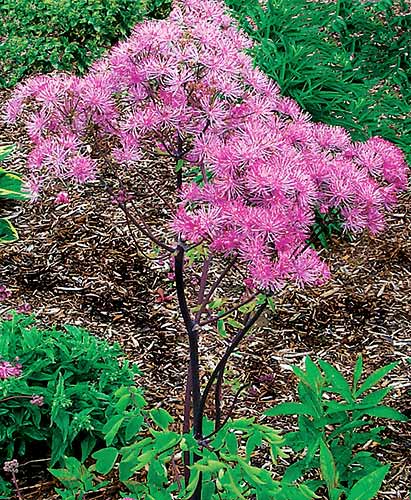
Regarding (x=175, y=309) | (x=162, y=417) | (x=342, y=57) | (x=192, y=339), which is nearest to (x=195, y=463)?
(x=162, y=417)

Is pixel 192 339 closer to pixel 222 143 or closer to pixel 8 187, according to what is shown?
pixel 222 143

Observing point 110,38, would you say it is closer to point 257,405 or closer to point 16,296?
point 16,296

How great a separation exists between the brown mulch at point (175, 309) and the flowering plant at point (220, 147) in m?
1.08

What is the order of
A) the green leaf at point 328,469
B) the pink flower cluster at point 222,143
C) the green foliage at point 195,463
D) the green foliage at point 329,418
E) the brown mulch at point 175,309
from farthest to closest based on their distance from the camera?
1. the brown mulch at point 175,309
2. the green foliage at point 329,418
3. the green leaf at point 328,469
4. the green foliage at point 195,463
5. the pink flower cluster at point 222,143

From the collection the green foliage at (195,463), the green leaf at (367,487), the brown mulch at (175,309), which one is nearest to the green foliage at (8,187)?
the brown mulch at (175,309)

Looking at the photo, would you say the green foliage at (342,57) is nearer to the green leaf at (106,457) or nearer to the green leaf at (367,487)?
the green leaf at (367,487)

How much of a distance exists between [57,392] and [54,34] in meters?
3.79

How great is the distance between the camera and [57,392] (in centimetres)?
261

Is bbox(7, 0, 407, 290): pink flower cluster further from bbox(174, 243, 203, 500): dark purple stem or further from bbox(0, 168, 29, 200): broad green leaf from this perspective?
bbox(0, 168, 29, 200): broad green leaf

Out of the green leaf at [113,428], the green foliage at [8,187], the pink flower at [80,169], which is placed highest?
the green foliage at [8,187]

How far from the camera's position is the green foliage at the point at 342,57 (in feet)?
15.7

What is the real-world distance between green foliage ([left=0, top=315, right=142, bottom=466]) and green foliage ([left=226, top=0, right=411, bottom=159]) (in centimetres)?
231

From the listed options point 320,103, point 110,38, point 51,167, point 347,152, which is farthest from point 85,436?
point 110,38

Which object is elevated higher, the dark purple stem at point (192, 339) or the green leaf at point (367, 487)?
the dark purple stem at point (192, 339)
